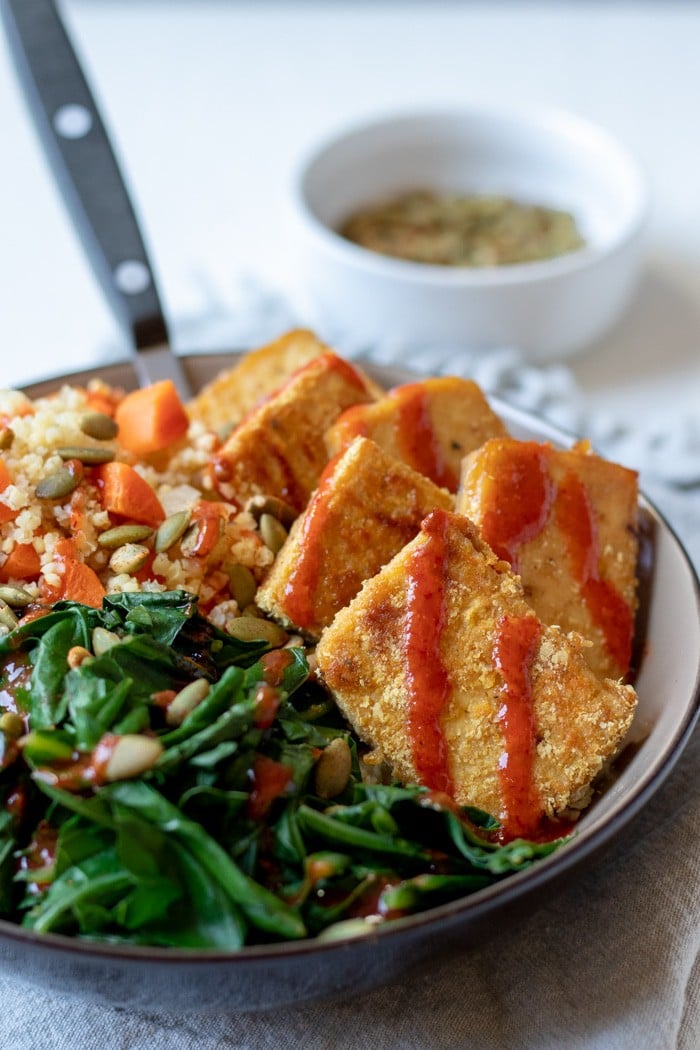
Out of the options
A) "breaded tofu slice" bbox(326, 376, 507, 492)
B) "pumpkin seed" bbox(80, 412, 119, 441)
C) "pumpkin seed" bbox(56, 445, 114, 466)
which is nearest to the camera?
"pumpkin seed" bbox(56, 445, 114, 466)

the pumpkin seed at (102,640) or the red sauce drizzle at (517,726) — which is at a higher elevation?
the pumpkin seed at (102,640)

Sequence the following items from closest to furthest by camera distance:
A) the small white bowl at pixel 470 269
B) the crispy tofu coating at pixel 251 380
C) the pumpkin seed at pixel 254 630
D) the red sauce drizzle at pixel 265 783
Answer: the red sauce drizzle at pixel 265 783 < the pumpkin seed at pixel 254 630 < the crispy tofu coating at pixel 251 380 < the small white bowl at pixel 470 269

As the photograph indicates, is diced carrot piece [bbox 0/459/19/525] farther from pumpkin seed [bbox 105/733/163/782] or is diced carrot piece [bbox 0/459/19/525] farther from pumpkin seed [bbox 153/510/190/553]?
pumpkin seed [bbox 105/733/163/782]

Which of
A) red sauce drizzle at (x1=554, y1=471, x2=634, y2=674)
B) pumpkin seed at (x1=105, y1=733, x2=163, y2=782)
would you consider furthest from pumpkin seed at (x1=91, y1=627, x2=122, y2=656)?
red sauce drizzle at (x1=554, y1=471, x2=634, y2=674)

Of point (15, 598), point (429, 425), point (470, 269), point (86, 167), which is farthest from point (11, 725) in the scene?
point (470, 269)

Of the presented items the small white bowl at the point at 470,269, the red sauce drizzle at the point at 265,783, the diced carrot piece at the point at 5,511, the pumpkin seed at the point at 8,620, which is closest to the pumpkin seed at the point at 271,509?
the diced carrot piece at the point at 5,511

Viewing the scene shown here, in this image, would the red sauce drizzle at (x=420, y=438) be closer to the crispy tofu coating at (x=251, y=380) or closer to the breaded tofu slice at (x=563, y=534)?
the breaded tofu slice at (x=563, y=534)

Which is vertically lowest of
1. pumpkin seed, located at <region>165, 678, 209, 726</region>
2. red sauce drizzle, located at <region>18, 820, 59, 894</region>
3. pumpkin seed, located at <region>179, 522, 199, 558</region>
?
red sauce drizzle, located at <region>18, 820, 59, 894</region>

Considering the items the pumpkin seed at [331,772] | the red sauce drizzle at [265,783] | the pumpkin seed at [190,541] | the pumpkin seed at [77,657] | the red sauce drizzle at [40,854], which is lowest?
the pumpkin seed at [331,772]
